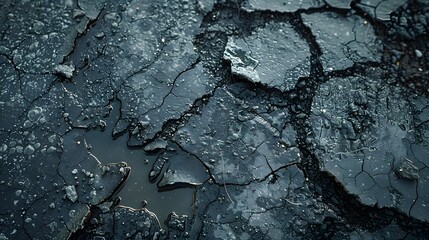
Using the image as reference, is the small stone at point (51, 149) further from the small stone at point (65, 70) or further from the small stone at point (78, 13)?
the small stone at point (78, 13)

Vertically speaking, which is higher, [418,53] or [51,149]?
[418,53]

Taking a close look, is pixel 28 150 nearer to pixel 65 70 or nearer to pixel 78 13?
pixel 65 70

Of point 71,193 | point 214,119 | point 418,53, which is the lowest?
point 71,193

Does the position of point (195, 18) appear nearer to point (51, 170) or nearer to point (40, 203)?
point (51, 170)

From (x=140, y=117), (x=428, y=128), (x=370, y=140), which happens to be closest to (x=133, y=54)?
(x=140, y=117)

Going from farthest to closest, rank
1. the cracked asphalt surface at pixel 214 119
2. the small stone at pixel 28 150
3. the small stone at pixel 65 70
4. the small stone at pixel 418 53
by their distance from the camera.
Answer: the small stone at pixel 418 53 < the small stone at pixel 65 70 < the small stone at pixel 28 150 < the cracked asphalt surface at pixel 214 119

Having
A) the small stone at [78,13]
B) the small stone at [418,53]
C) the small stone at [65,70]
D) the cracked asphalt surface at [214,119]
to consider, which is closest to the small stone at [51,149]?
the cracked asphalt surface at [214,119]

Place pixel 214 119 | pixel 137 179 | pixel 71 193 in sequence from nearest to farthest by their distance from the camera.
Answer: pixel 71 193, pixel 137 179, pixel 214 119

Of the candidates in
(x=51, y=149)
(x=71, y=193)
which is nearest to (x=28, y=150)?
(x=51, y=149)

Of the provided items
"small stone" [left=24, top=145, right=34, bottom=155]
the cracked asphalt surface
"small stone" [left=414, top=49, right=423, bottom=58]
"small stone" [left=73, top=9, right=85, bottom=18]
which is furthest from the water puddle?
"small stone" [left=414, top=49, right=423, bottom=58]
